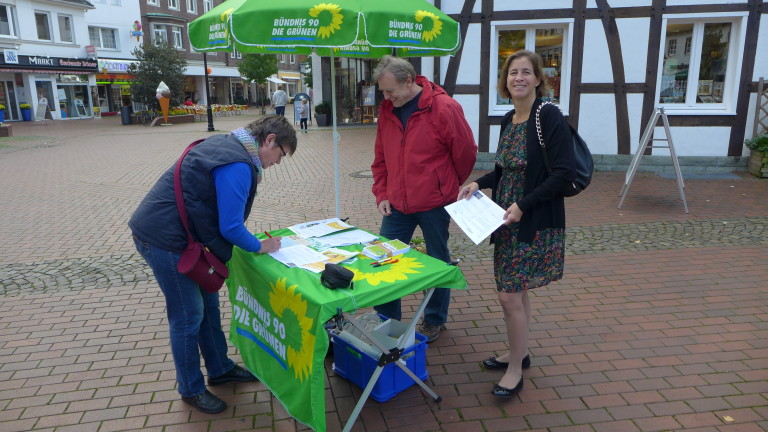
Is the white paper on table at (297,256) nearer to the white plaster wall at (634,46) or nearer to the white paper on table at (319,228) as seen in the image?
the white paper on table at (319,228)

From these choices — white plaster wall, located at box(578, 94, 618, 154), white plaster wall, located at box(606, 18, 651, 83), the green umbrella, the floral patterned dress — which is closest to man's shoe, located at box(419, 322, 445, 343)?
the floral patterned dress

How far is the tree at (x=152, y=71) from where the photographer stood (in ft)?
84.8

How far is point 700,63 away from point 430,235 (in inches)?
342

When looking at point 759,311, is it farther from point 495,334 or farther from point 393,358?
point 393,358

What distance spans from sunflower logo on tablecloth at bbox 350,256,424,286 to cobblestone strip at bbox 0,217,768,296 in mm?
2792

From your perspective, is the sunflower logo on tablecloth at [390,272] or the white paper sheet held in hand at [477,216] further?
the white paper sheet held in hand at [477,216]

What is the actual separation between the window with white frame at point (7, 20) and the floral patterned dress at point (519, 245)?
106ft

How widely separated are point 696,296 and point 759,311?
0.44m

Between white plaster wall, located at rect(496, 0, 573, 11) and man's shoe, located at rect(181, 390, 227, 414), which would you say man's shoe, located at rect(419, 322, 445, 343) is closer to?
man's shoe, located at rect(181, 390, 227, 414)

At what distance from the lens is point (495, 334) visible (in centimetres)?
388

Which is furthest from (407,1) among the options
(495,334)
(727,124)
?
(727,124)

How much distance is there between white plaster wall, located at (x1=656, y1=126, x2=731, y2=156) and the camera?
9.76 meters

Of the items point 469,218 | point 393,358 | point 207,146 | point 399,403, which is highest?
point 207,146

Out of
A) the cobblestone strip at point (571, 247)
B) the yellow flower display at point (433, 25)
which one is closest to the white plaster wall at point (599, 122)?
the cobblestone strip at point (571, 247)
